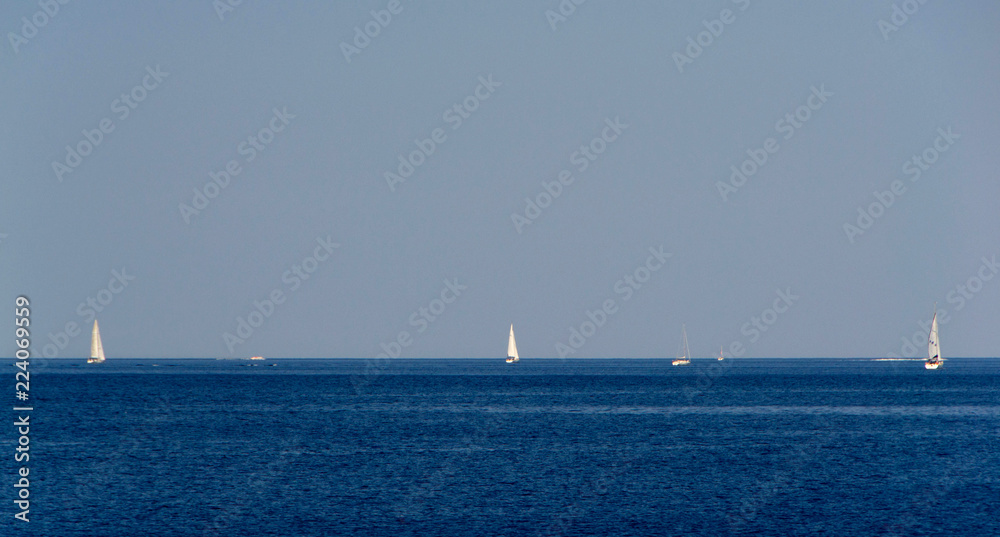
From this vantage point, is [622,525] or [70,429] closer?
[622,525]

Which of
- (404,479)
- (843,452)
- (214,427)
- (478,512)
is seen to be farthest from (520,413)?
(478,512)

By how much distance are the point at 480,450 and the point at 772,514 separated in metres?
27.1

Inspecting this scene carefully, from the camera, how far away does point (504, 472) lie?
201 ft

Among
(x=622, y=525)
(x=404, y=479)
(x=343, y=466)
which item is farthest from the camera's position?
(x=343, y=466)

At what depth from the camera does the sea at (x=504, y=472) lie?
46.2m

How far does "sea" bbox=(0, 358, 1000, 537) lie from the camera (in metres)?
46.2

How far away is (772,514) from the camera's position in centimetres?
4862

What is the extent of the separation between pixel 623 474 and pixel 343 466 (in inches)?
671

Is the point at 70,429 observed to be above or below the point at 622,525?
above

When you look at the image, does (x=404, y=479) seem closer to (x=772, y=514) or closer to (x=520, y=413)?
(x=772, y=514)

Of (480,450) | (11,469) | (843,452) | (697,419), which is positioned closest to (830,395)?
(697,419)

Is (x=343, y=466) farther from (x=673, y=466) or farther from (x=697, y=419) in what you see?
(x=697, y=419)

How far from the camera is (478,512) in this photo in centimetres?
4838

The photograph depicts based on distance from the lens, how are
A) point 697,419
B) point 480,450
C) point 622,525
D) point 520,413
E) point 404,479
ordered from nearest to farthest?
point 622,525 → point 404,479 → point 480,450 → point 697,419 → point 520,413
